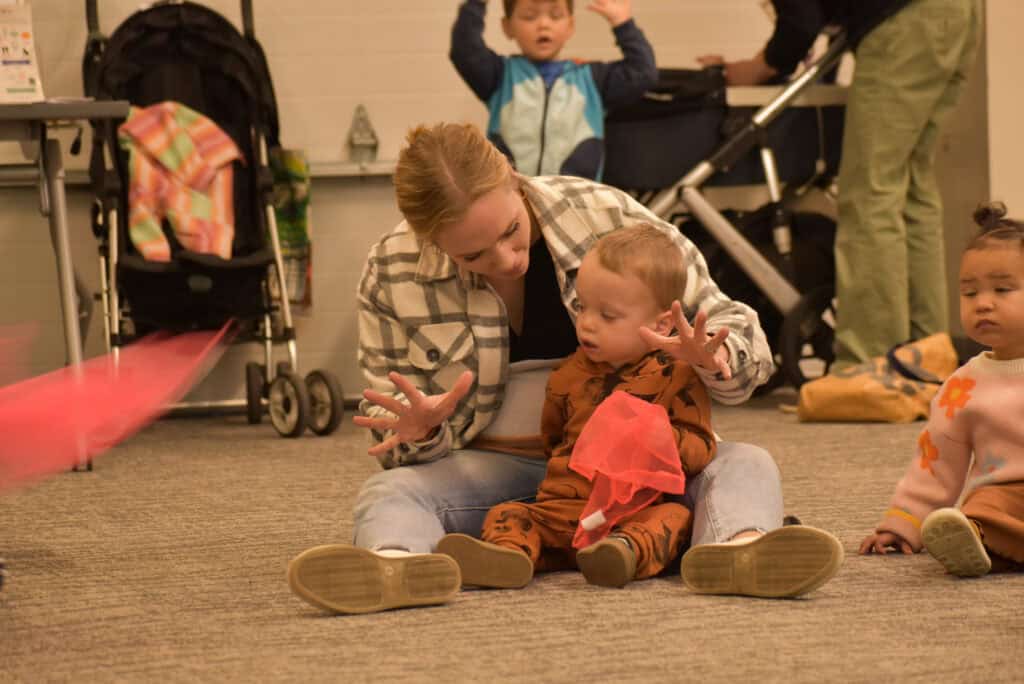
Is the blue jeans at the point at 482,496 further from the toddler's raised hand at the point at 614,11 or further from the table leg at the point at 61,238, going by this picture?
the toddler's raised hand at the point at 614,11

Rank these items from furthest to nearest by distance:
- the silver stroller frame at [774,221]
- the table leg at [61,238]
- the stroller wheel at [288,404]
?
1. the silver stroller frame at [774,221]
2. the stroller wheel at [288,404]
3. the table leg at [61,238]

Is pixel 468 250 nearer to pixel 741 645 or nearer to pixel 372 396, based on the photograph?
pixel 372 396

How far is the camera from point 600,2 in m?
3.77

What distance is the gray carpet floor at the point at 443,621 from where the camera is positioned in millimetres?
1352

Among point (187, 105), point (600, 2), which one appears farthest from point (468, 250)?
point (187, 105)

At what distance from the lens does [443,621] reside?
155 centimetres

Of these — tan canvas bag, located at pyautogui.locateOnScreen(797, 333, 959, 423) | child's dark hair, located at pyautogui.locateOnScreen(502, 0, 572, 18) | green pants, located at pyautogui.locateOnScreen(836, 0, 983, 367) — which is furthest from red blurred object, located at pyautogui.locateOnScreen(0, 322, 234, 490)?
green pants, located at pyautogui.locateOnScreen(836, 0, 983, 367)

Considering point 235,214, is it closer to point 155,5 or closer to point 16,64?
point 155,5

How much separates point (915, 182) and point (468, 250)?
2358 millimetres

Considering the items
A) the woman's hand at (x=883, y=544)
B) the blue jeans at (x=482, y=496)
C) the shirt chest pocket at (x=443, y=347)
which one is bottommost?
the woman's hand at (x=883, y=544)

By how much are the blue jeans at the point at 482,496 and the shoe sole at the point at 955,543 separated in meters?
0.18

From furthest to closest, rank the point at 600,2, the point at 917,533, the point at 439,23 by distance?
the point at 439,23
the point at 600,2
the point at 917,533

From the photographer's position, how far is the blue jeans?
5.52 feet

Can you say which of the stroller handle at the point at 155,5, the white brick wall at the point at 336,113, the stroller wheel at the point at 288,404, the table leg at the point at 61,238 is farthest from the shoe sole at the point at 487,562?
the white brick wall at the point at 336,113
